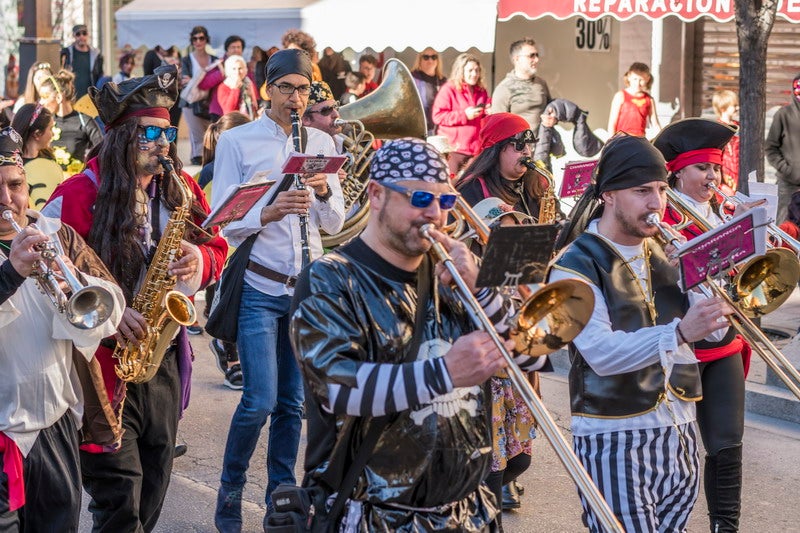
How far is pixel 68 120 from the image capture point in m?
11.1

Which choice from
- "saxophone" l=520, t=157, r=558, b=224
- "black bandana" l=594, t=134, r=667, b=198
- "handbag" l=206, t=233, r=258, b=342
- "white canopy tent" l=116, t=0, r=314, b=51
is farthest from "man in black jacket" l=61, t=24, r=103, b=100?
"black bandana" l=594, t=134, r=667, b=198

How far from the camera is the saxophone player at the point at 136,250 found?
16.1ft

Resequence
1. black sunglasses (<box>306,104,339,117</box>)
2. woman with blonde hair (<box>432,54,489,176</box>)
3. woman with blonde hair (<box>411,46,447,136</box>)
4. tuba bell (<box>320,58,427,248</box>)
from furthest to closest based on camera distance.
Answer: woman with blonde hair (<box>411,46,447,136</box>) < woman with blonde hair (<box>432,54,489,176</box>) < tuba bell (<box>320,58,427,248</box>) < black sunglasses (<box>306,104,339,117</box>)

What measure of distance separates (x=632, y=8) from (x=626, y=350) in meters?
8.89

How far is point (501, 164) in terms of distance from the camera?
6629 millimetres

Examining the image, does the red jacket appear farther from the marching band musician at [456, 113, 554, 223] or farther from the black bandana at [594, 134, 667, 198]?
the black bandana at [594, 134, 667, 198]

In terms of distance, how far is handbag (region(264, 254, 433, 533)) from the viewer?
10.9 ft

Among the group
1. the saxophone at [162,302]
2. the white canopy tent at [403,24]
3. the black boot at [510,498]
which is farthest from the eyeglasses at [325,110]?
the white canopy tent at [403,24]

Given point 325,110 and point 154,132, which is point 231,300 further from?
point 325,110

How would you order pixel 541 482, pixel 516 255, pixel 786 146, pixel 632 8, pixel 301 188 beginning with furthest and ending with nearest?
1. pixel 632 8
2. pixel 786 146
3. pixel 541 482
4. pixel 301 188
5. pixel 516 255

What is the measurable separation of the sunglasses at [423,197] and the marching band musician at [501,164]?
3127mm

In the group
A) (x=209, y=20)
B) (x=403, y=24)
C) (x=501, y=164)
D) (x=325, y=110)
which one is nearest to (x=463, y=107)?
(x=403, y=24)

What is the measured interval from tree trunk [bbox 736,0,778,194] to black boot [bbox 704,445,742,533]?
4346 mm

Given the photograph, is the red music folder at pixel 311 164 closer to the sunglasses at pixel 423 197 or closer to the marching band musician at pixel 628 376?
the marching band musician at pixel 628 376
